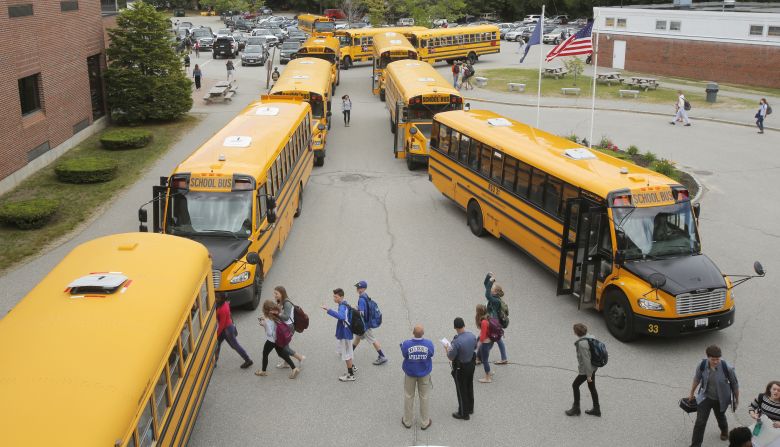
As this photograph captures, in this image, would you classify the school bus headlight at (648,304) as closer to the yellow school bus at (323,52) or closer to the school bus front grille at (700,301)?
the school bus front grille at (700,301)

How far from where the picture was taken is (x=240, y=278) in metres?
13.3

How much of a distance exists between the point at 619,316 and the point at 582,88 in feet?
102

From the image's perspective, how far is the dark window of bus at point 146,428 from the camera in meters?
7.31

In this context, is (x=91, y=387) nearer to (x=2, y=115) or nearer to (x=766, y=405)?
(x=766, y=405)

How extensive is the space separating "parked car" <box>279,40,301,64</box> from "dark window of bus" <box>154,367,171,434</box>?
146 feet

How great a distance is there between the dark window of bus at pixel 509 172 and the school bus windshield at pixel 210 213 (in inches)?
229

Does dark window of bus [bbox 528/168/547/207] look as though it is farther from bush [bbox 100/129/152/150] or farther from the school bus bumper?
bush [bbox 100/129/152/150]

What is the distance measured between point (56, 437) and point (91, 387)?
0.75 m

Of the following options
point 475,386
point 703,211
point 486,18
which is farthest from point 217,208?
point 486,18

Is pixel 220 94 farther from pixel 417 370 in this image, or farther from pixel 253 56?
pixel 417 370

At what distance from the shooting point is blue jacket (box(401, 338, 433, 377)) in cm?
965

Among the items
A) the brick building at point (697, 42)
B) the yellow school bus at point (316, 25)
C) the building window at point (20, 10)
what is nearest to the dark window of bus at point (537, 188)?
the building window at point (20, 10)

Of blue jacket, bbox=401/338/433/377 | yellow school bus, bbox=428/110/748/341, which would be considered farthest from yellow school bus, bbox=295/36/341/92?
blue jacket, bbox=401/338/433/377

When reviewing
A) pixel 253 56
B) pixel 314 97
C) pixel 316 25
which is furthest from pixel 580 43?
pixel 316 25
